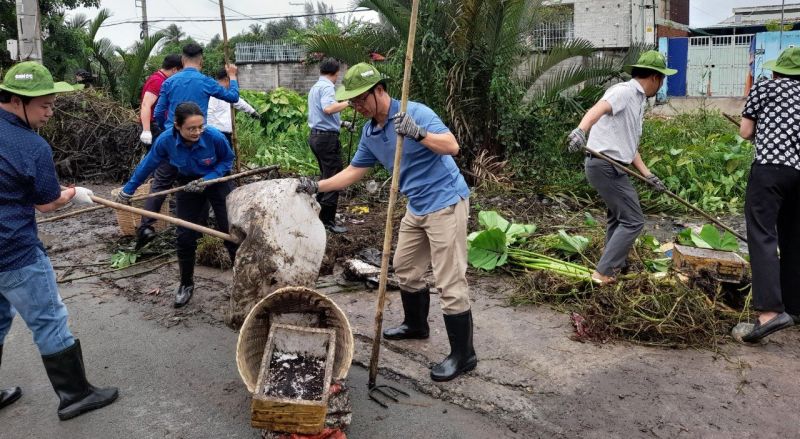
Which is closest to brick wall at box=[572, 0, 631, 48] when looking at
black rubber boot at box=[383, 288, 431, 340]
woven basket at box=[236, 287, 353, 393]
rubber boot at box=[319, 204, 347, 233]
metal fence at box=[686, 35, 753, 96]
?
metal fence at box=[686, 35, 753, 96]

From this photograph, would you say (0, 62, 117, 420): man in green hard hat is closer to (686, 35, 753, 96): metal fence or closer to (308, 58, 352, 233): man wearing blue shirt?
(308, 58, 352, 233): man wearing blue shirt

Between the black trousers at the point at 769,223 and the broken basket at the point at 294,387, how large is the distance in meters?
3.05

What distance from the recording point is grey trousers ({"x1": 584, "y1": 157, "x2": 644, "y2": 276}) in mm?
4988

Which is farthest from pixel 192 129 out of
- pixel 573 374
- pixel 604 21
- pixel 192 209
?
pixel 604 21

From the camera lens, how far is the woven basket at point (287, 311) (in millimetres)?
3602

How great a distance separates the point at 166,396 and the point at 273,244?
1.15 m

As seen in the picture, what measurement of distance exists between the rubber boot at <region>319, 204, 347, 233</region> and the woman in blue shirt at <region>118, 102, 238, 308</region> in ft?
5.96

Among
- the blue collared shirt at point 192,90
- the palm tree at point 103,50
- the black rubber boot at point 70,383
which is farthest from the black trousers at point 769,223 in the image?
the palm tree at point 103,50

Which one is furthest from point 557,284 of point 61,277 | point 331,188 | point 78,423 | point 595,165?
point 61,277

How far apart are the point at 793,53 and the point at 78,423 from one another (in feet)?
17.4

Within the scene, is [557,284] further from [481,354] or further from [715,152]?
[715,152]

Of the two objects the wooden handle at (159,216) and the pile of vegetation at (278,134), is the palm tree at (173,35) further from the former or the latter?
the wooden handle at (159,216)

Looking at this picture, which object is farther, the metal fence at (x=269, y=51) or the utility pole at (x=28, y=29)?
the metal fence at (x=269, y=51)

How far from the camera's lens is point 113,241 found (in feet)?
24.3
